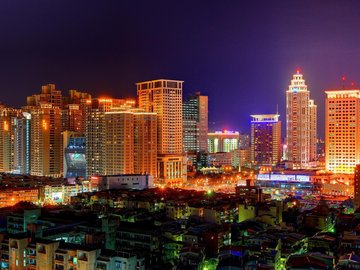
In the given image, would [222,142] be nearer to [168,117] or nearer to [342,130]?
[342,130]

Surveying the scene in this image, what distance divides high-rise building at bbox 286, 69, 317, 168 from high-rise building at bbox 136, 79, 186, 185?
759cm

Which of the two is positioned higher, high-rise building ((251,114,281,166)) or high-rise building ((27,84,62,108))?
high-rise building ((27,84,62,108))

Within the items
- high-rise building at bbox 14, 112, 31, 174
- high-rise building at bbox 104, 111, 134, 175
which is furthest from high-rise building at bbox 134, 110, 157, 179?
high-rise building at bbox 14, 112, 31, 174

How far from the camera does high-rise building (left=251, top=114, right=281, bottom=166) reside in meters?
37.8

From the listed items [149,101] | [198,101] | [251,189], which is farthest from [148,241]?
[198,101]

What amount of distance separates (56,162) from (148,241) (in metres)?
20.0

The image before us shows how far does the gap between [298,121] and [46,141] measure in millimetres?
15169

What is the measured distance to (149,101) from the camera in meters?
27.1

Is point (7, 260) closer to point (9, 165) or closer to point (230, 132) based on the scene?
point (9, 165)

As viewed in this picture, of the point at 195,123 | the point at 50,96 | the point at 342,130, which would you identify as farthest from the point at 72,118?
the point at 342,130

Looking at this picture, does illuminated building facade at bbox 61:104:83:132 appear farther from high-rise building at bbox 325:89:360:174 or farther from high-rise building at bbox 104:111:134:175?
high-rise building at bbox 325:89:360:174

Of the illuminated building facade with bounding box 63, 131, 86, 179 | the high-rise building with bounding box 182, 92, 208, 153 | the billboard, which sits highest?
the high-rise building with bounding box 182, 92, 208, 153

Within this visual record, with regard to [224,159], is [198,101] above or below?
above

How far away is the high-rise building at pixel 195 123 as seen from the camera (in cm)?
3631
